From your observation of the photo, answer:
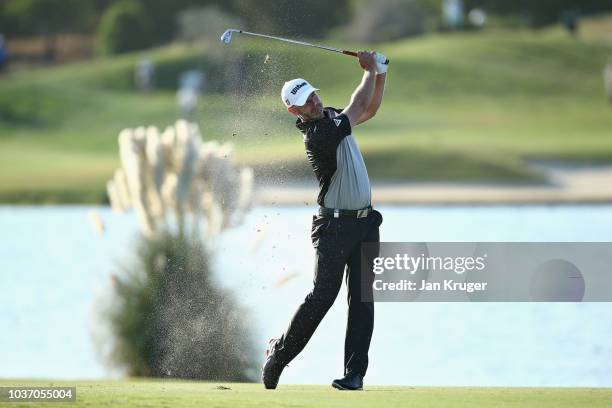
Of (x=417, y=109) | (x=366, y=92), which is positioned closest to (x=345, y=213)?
(x=366, y=92)

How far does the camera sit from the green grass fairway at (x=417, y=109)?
144ft

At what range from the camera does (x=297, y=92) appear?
9203 millimetres

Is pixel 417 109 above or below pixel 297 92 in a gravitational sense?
above

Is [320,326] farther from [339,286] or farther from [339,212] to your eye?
[339,212]

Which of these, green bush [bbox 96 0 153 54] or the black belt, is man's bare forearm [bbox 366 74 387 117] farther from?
green bush [bbox 96 0 153 54]

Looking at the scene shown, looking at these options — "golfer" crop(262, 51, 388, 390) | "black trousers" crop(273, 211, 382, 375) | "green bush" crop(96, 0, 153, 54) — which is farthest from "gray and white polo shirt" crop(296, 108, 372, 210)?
"green bush" crop(96, 0, 153, 54)

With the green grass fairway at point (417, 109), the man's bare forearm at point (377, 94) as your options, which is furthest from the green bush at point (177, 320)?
the green grass fairway at point (417, 109)

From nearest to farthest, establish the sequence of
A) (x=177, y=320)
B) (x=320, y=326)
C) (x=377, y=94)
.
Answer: (x=377, y=94)
(x=177, y=320)
(x=320, y=326)

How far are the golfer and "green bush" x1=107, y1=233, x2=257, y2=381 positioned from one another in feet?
9.58

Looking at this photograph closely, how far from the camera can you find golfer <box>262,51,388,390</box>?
9188 mm

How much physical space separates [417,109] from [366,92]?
50.9m

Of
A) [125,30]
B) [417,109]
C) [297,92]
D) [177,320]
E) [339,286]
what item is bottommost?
[177,320]

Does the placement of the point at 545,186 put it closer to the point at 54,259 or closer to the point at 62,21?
the point at 54,259

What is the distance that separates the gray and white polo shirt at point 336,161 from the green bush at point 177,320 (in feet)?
10.8
